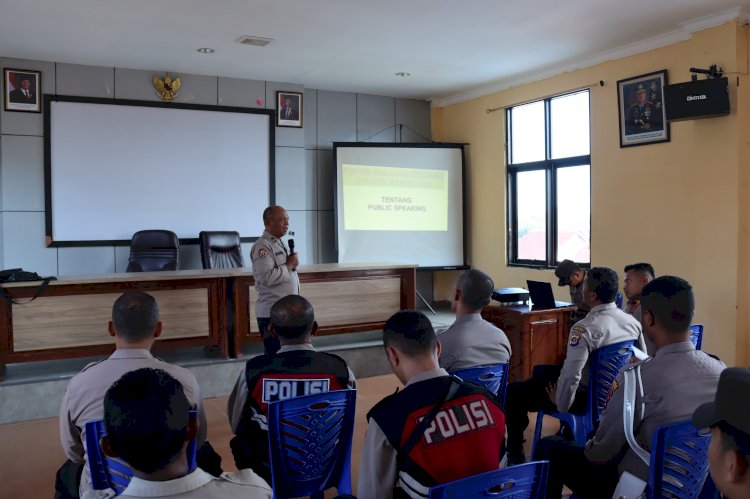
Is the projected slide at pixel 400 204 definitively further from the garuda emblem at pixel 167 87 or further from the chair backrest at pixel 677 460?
the chair backrest at pixel 677 460

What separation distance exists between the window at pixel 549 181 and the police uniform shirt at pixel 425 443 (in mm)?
5531

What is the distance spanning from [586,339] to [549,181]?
4714mm

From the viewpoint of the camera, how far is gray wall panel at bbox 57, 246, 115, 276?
6.71 m

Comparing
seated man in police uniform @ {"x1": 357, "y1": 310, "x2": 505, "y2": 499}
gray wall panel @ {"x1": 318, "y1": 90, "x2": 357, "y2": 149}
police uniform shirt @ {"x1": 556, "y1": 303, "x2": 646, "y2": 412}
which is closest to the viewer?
seated man in police uniform @ {"x1": 357, "y1": 310, "x2": 505, "y2": 499}

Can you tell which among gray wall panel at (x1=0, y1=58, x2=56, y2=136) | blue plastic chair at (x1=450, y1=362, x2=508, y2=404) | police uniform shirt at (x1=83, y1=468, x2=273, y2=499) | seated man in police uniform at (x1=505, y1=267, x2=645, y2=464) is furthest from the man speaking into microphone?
gray wall panel at (x1=0, y1=58, x2=56, y2=136)

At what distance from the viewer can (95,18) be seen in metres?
5.20

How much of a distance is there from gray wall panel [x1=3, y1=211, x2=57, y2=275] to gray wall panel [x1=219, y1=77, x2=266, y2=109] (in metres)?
2.46

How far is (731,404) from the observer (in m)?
1.00

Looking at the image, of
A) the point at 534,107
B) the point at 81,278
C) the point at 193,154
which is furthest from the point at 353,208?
the point at 81,278

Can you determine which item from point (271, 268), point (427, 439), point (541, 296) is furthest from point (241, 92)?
point (427, 439)

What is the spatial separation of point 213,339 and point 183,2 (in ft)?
8.87

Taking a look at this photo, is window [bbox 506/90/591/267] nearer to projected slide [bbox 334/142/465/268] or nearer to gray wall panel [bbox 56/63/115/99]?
projected slide [bbox 334/142/465/268]

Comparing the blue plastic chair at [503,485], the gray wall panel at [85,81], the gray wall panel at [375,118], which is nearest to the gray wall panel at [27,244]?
the gray wall panel at [85,81]

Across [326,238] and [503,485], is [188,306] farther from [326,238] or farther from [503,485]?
[503,485]
